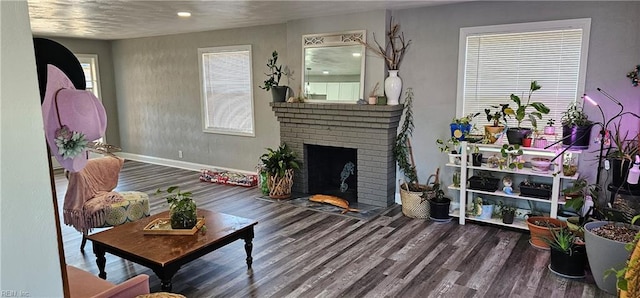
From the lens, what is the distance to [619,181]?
11.6 feet

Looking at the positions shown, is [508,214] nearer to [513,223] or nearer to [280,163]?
[513,223]

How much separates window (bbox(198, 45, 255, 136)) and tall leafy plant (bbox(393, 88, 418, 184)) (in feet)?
8.32

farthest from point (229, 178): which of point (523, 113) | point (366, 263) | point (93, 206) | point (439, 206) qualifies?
point (523, 113)

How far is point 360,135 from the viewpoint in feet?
16.4

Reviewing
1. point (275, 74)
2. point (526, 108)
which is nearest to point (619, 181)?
point (526, 108)

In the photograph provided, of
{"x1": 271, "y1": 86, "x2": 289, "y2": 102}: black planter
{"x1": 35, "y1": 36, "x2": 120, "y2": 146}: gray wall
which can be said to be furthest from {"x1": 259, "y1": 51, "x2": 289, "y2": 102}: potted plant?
{"x1": 35, "y1": 36, "x2": 120, "y2": 146}: gray wall

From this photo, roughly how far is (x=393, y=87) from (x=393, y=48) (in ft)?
1.54

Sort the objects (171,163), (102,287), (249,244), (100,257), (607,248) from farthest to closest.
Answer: (171,163), (249,244), (100,257), (607,248), (102,287)

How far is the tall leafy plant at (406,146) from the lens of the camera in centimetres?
483

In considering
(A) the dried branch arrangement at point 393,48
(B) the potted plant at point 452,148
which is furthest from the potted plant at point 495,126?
(A) the dried branch arrangement at point 393,48

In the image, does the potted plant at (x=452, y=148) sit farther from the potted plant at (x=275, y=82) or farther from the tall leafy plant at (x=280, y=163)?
the potted plant at (x=275, y=82)

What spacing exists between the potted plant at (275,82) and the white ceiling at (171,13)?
21.3 inches

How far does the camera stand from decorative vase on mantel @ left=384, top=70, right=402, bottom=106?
15.4 feet

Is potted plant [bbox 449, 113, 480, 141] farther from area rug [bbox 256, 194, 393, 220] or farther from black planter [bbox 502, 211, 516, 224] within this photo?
area rug [bbox 256, 194, 393, 220]
